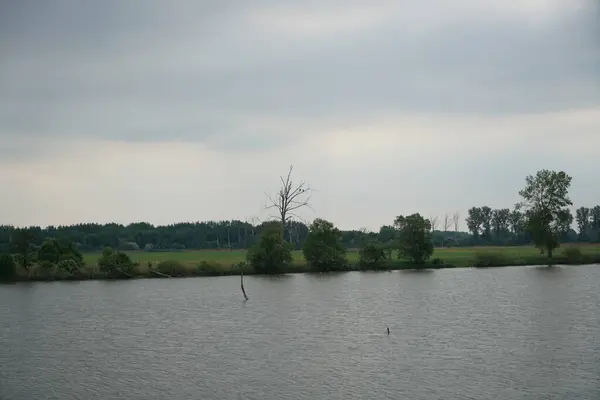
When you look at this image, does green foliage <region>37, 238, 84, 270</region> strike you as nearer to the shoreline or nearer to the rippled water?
the shoreline

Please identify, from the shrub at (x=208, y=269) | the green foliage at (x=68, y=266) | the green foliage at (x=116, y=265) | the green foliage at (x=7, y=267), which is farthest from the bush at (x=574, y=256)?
the green foliage at (x=7, y=267)

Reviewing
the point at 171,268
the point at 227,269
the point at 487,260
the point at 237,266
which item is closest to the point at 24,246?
the point at 171,268

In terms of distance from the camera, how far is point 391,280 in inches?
3187

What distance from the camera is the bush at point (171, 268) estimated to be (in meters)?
90.7

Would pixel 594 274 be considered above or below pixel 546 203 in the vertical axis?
below

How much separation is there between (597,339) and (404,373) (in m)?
13.5

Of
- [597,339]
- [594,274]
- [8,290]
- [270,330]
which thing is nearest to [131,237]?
[8,290]

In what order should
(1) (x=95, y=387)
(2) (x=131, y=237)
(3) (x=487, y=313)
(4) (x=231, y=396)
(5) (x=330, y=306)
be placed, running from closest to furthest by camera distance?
(4) (x=231, y=396) < (1) (x=95, y=387) < (3) (x=487, y=313) < (5) (x=330, y=306) < (2) (x=131, y=237)

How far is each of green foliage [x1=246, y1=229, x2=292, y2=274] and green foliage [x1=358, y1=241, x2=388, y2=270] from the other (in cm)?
1109

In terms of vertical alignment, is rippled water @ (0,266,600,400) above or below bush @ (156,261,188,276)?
below

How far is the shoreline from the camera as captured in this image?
88188mm

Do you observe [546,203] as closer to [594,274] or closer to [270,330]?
[594,274]

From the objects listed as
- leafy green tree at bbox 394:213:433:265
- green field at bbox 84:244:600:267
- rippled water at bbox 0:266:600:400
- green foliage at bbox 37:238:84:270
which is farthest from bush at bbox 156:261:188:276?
leafy green tree at bbox 394:213:433:265

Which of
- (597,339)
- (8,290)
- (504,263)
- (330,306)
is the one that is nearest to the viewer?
(597,339)
